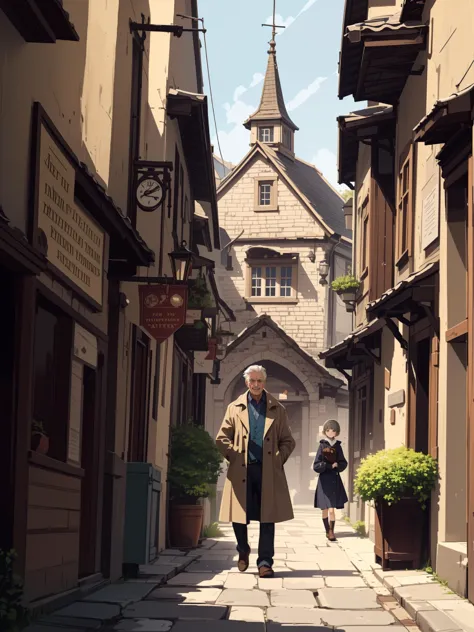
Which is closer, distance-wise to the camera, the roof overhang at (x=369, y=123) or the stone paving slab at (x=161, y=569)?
the stone paving slab at (x=161, y=569)

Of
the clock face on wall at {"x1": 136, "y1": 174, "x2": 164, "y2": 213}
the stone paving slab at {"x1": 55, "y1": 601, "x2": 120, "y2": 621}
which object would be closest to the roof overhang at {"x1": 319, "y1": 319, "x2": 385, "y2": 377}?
the clock face on wall at {"x1": 136, "y1": 174, "x2": 164, "y2": 213}

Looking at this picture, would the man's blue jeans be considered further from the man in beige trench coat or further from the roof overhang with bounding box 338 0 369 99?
the roof overhang with bounding box 338 0 369 99

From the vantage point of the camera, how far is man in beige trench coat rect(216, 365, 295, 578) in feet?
37.7

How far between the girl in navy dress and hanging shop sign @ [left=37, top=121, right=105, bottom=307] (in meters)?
7.66

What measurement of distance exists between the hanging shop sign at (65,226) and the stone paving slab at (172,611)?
2.60 m

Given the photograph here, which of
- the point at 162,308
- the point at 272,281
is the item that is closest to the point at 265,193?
the point at 272,281

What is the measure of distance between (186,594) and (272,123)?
39969 millimetres

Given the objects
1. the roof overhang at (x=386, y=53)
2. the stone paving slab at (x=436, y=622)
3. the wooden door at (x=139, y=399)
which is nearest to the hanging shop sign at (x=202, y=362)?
the roof overhang at (x=386, y=53)

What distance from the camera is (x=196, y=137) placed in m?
19.4

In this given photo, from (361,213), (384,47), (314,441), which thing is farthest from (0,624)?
(314,441)

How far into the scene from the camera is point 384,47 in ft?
46.4

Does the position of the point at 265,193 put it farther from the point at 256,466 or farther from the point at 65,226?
the point at 65,226

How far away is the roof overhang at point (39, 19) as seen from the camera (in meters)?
6.83

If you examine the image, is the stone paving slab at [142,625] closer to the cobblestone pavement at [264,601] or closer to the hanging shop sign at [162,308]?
the cobblestone pavement at [264,601]
